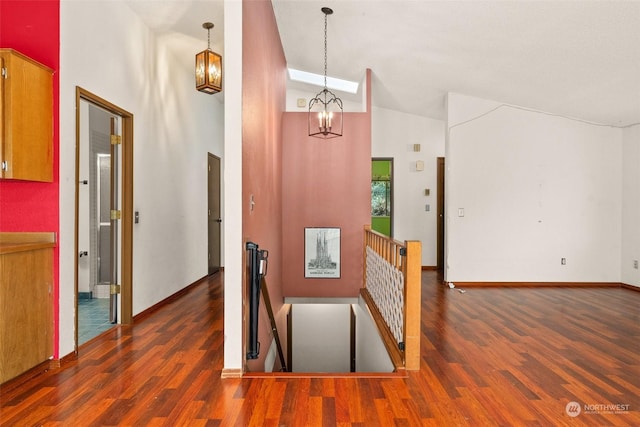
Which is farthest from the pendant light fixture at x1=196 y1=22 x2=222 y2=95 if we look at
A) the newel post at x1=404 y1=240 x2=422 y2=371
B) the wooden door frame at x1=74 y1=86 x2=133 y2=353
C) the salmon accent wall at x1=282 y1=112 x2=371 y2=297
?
the newel post at x1=404 y1=240 x2=422 y2=371

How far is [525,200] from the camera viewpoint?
6035mm

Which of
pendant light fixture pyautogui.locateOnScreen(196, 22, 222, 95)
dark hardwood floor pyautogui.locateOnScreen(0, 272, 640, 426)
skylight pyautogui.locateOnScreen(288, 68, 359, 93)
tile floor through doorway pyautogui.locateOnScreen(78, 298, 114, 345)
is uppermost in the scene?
skylight pyautogui.locateOnScreen(288, 68, 359, 93)

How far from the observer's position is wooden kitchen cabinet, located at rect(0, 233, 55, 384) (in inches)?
95.7

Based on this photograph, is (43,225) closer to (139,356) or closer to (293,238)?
(139,356)

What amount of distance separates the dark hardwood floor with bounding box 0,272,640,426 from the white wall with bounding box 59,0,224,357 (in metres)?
0.55

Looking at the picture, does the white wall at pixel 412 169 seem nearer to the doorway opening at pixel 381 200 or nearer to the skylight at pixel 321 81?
the skylight at pixel 321 81

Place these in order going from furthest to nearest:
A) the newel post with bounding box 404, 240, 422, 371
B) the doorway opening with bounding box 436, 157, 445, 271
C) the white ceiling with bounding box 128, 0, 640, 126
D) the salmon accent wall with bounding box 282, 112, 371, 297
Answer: the doorway opening with bounding box 436, 157, 445, 271, the salmon accent wall with bounding box 282, 112, 371, 297, the white ceiling with bounding box 128, 0, 640, 126, the newel post with bounding box 404, 240, 422, 371

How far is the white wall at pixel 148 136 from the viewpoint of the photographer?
9.61 feet

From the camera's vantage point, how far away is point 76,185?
302 cm

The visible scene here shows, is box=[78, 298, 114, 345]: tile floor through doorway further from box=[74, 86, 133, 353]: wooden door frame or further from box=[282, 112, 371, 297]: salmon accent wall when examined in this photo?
box=[282, 112, 371, 297]: salmon accent wall

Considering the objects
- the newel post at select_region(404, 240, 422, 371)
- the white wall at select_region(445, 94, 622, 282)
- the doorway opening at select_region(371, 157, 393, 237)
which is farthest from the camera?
the doorway opening at select_region(371, 157, 393, 237)

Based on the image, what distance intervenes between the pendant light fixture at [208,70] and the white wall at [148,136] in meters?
0.59

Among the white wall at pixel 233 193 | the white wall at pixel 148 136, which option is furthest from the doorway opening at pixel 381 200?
the white wall at pixel 233 193

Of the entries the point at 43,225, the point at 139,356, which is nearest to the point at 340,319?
the point at 139,356
